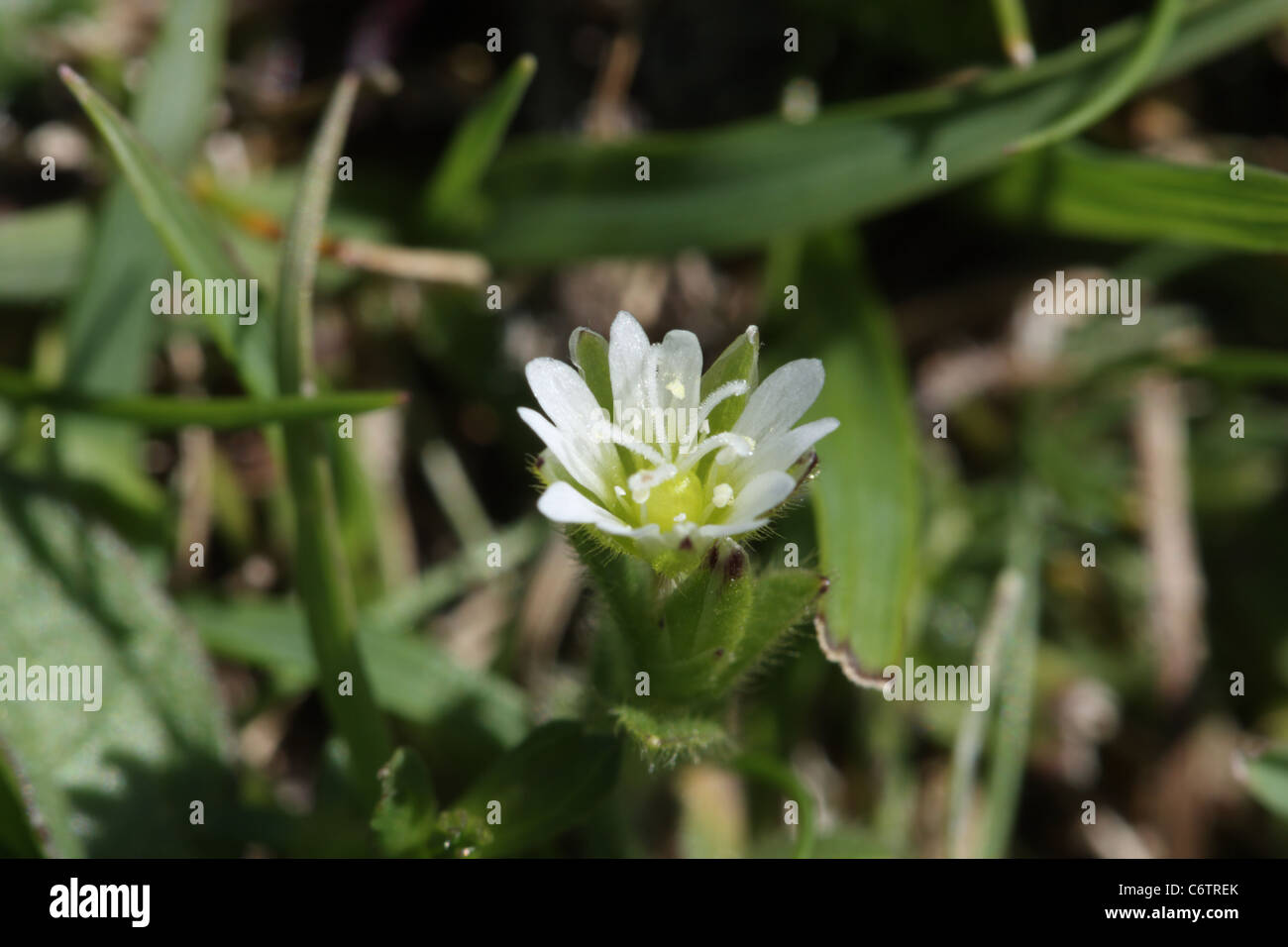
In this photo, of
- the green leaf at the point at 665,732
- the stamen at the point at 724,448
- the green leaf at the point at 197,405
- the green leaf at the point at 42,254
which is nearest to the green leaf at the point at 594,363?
the stamen at the point at 724,448

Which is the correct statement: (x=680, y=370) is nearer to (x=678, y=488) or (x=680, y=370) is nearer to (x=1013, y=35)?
(x=678, y=488)

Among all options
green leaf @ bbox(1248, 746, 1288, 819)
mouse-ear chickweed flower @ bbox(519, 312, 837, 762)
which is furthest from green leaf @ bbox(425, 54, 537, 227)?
green leaf @ bbox(1248, 746, 1288, 819)

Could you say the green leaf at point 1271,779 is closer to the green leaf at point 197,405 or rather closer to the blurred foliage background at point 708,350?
the blurred foliage background at point 708,350

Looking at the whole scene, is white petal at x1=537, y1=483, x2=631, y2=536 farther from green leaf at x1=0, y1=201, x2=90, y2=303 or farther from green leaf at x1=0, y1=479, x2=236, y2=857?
green leaf at x1=0, y1=201, x2=90, y2=303
